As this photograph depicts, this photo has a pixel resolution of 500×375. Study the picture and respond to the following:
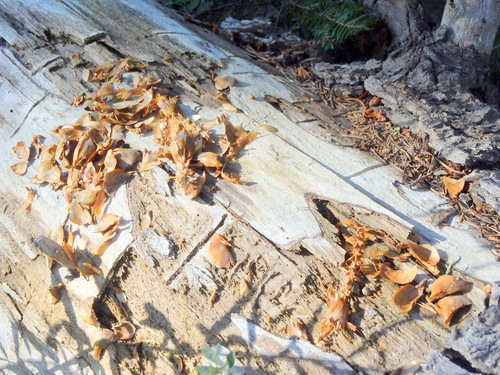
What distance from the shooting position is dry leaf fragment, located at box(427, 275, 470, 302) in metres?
1.67

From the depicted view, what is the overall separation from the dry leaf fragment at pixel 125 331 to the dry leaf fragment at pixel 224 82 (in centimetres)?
135

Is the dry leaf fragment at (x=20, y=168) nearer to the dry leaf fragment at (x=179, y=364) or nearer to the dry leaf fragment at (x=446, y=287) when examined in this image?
the dry leaf fragment at (x=179, y=364)

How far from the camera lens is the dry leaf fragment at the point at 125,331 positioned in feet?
6.27

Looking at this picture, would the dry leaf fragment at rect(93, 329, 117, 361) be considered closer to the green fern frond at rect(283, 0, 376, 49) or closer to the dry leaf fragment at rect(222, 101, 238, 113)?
the dry leaf fragment at rect(222, 101, 238, 113)

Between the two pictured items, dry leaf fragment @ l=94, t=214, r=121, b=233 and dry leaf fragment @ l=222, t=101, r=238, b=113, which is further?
dry leaf fragment @ l=222, t=101, r=238, b=113

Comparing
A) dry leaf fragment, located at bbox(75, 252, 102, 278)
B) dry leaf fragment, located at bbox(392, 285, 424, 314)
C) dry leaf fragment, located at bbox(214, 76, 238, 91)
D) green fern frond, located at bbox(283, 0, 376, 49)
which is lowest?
dry leaf fragment, located at bbox(75, 252, 102, 278)

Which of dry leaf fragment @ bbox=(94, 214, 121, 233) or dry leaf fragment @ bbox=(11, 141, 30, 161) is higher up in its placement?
dry leaf fragment @ bbox=(11, 141, 30, 161)

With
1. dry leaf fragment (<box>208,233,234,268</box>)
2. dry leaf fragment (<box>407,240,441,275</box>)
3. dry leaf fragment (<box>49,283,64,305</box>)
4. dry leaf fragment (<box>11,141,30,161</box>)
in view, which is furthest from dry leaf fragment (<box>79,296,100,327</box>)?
dry leaf fragment (<box>407,240,441,275</box>)

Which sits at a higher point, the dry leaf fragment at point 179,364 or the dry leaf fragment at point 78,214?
the dry leaf fragment at point 78,214

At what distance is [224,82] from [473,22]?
1658 millimetres

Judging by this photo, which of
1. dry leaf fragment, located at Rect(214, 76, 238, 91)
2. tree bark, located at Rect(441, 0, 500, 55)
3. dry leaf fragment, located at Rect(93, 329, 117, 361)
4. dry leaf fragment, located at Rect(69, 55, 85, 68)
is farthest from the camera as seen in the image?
tree bark, located at Rect(441, 0, 500, 55)

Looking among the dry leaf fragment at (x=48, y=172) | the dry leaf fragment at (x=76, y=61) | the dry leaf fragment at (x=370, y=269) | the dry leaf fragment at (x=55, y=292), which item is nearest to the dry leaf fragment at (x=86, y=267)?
the dry leaf fragment at (x=55, y=292)

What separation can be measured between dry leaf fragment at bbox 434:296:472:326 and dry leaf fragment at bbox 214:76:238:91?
1.57 meters

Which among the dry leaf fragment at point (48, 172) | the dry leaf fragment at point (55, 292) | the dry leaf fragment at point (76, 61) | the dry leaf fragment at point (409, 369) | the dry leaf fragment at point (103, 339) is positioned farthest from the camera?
the dry leaf fragment at point (76, 61)
